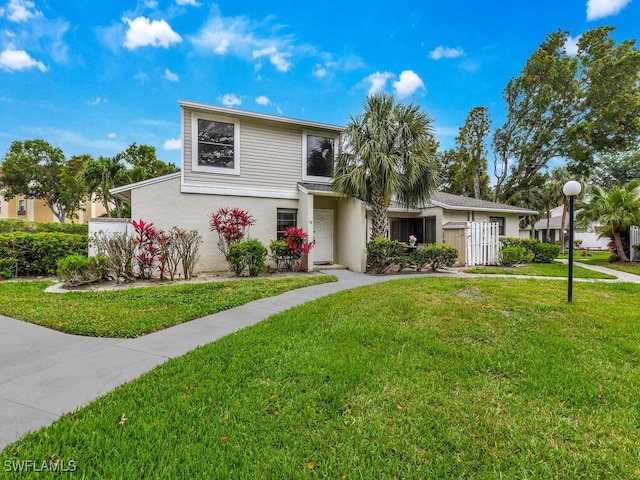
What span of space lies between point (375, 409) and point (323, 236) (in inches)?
416

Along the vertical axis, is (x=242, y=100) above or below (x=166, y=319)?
above

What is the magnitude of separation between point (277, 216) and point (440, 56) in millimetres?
12084

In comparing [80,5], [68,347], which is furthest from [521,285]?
[80,5]

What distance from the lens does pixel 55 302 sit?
21.5 feet

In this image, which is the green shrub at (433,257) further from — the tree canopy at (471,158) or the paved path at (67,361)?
the tree canopy at (471,158)

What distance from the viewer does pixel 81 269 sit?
8430 mm

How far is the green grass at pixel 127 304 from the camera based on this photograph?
512 centimetres

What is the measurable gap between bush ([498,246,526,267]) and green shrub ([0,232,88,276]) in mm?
15919

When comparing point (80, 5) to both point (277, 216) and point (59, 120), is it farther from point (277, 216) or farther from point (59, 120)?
point (59, 120)

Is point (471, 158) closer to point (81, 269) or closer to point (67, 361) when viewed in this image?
point (81, 269)

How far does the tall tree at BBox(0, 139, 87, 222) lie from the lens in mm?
28062

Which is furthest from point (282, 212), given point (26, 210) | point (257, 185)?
point (26, 210)

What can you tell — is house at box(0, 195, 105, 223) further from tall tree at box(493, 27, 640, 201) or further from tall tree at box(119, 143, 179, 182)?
tall tree at box(493, 27, 640, 201)

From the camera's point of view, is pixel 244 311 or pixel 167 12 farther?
pixel 167 12
